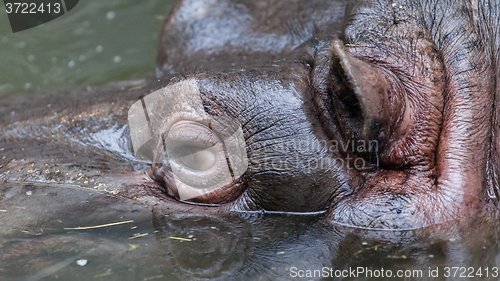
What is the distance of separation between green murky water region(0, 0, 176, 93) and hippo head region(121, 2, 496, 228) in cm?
262

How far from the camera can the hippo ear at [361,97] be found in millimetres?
2178

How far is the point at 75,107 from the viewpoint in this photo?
3043 millimetres

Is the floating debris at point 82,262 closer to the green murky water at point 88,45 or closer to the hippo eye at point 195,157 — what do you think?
the hippo eye at point 195,157

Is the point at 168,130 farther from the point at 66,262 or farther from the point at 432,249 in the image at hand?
the point at 432,249

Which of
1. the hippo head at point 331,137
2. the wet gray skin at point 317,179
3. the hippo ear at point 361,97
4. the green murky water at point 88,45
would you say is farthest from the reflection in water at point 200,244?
the green murky water at point 88,45

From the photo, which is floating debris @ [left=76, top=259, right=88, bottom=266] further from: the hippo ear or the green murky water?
the green murky water

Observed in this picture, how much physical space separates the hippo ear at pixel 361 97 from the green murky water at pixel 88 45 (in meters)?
3.05

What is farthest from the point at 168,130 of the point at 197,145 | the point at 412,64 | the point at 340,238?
the point at 412,64

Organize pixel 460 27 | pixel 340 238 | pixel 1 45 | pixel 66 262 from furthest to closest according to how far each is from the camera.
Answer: pixel 1 45
pixel 460 27
pixel 340 238
pixel 66 262

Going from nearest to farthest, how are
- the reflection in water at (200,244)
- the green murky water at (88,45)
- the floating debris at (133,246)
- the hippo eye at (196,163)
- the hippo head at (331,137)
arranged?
the reflection in water at (200,244)
the floating debris at (133,246)
the hippo head at (331,137)
the hippo eye at (196,163)
the green murky water at (88,45)

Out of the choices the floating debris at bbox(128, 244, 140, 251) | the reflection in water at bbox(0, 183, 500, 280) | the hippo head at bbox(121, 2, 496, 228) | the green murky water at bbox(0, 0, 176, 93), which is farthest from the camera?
the green murky water at bbox(0, 0, 176, 93)

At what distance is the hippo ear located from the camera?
218cm

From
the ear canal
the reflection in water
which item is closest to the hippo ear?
the ear canal

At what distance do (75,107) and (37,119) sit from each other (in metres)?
0.26
